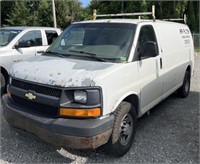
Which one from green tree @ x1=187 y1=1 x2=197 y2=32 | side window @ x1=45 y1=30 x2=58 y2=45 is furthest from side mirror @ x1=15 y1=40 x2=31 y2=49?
green tree @ x1=187 y1=1 x2=197 y2=32

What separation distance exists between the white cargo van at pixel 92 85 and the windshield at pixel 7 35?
3063mm

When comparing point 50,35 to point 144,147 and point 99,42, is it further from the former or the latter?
point 144,147

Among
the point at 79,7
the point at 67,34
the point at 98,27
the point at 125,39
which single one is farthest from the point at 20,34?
the point at 79,7

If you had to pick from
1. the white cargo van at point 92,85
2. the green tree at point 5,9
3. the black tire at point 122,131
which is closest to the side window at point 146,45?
the white cargo van at point 92,85

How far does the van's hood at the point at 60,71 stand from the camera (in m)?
3.22

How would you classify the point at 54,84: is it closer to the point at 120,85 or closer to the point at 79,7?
the point at 120,85

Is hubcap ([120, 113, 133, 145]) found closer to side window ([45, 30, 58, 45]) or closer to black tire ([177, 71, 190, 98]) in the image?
black tire ([177, 71, 190, 98])

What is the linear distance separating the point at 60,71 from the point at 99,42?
1.08 m

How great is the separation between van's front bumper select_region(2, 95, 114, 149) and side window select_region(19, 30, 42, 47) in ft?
15.0

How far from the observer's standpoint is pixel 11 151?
390cm

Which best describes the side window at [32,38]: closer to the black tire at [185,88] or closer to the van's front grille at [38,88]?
the van's front grille at [38,88]

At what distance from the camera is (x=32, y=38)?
785 centimetres

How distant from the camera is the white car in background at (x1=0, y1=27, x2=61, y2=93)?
271 inches

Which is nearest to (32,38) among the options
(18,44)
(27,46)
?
(27,46)
